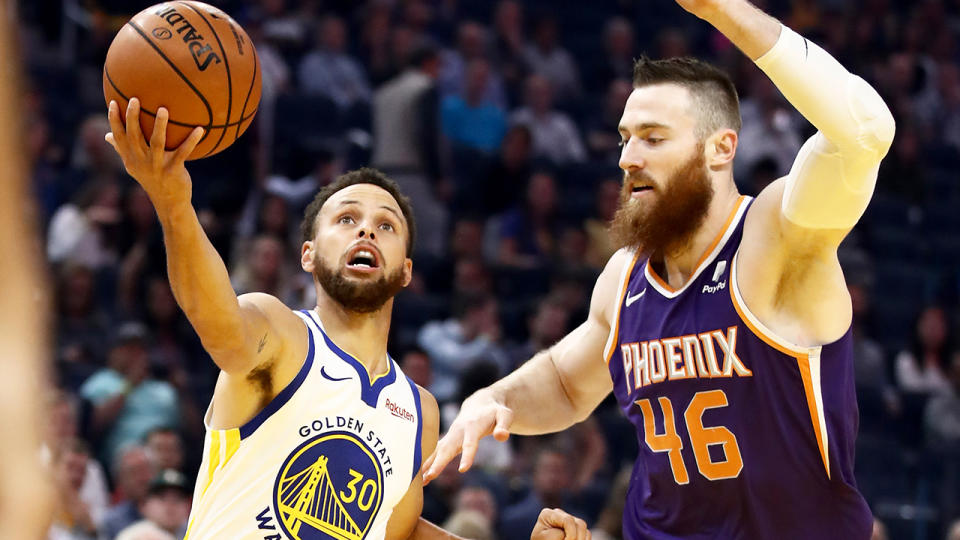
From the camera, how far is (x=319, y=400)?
14.4ft

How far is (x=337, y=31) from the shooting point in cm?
1205

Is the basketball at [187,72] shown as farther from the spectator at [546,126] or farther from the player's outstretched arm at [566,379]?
the spectator at [546,126]

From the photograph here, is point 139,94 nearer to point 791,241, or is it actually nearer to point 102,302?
point 791,241

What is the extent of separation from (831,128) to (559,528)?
5.50 ft

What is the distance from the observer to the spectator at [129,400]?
27.0 feet

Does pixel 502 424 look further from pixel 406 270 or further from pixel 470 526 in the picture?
pixel 470 526

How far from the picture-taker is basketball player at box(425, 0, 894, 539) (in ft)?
12.5

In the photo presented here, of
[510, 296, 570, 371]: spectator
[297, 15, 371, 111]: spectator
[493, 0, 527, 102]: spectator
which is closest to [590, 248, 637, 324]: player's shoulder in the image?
[510, 296, 570, 371]: spectator

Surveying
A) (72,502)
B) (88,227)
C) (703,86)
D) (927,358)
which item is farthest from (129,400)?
(927,358)

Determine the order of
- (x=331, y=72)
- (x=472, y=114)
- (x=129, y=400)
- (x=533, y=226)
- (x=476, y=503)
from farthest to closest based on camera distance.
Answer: (x=472, y=114) < (x=331, y=72) < (x=533, y=226) < (x=129, y=400) < (x=476, y=503)

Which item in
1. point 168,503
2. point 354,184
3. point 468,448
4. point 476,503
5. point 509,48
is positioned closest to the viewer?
point 468,448

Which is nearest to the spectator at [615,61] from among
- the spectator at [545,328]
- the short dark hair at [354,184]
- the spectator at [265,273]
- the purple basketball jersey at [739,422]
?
the spectator at [545,328]

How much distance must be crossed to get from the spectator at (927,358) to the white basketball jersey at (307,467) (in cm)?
778

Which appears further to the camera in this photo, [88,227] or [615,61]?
[615,61]
